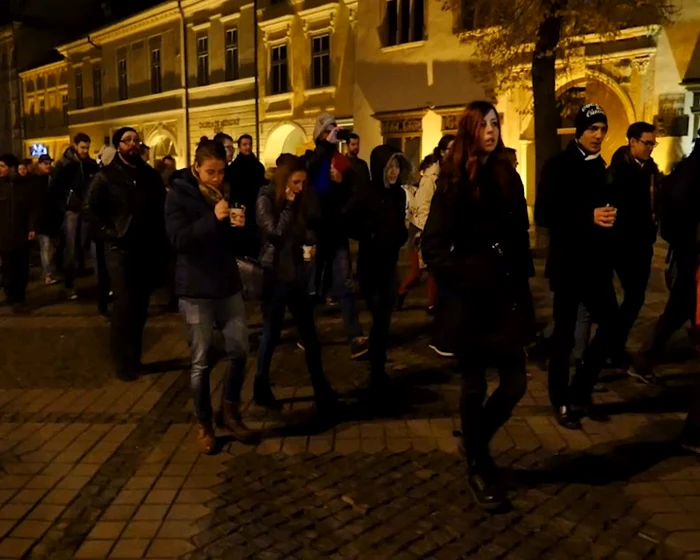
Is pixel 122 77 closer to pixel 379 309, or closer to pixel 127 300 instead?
pixel 127 300

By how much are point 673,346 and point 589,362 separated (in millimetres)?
2647

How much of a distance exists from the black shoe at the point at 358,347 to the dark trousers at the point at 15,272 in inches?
203

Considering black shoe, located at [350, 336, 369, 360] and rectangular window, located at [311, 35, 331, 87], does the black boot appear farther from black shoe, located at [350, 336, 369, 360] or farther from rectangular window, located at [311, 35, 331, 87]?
rectangular window, located at [311, 35, 331, 87]

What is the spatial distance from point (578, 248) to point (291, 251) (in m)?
1.88

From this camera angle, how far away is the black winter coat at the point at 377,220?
242 inches

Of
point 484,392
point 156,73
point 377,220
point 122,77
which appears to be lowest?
point 484,392

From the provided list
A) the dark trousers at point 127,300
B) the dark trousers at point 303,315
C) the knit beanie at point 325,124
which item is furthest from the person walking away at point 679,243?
the dark trousers at point 127,300

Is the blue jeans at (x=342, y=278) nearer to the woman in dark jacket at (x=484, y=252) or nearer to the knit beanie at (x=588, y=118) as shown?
the knit beanie at (x=588, y=118)

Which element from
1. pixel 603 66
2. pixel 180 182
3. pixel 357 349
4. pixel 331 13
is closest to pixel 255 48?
pixel 331 13

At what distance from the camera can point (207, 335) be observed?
4918 millimetres

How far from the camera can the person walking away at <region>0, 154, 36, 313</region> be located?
10.2 metres

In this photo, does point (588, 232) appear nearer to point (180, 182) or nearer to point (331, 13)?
point (180, 182)

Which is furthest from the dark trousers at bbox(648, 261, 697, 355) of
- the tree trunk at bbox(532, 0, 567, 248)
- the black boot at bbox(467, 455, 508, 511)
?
the tree trunk at bbox(532, 0, 567, 248)

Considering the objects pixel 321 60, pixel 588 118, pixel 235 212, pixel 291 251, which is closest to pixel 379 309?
pixel 291 251
